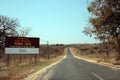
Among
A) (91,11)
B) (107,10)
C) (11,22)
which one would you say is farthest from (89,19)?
(11,22)

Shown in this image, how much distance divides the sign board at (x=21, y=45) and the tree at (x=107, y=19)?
12842mm

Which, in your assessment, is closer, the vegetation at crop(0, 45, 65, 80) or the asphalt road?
the asphalt road

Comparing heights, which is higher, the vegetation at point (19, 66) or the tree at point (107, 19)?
the tree at point (107, 19)

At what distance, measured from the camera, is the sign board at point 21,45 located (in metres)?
43.8

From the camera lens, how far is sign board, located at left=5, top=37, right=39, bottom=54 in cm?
4381

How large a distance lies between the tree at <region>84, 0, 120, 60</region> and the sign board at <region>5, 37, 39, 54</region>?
12842mm

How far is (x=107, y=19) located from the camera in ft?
116

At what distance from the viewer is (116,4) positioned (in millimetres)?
34344

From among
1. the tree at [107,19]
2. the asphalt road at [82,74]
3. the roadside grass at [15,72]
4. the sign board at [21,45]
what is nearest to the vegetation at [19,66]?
the roadside grass at [15,72]

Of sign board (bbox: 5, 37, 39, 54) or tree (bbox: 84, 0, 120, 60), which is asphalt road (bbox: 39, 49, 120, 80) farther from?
sign board (bbox: 5, 37, 39, 54)

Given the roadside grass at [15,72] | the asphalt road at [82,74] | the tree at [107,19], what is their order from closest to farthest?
the asphalt road at [82,74] < the roadside grass at [15,72] < the tree at [107,19]

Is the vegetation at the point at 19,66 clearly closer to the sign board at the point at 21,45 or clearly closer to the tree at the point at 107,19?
the sign board at the point at 21,45

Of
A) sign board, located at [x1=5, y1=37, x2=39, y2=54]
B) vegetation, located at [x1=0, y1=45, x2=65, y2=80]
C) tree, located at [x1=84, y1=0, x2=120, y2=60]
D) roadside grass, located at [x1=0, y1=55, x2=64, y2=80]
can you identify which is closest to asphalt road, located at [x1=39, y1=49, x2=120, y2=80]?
roadside grass, located at [x1=0, y1=55, x2=64, y2=80]

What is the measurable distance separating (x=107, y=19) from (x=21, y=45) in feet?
53.6
